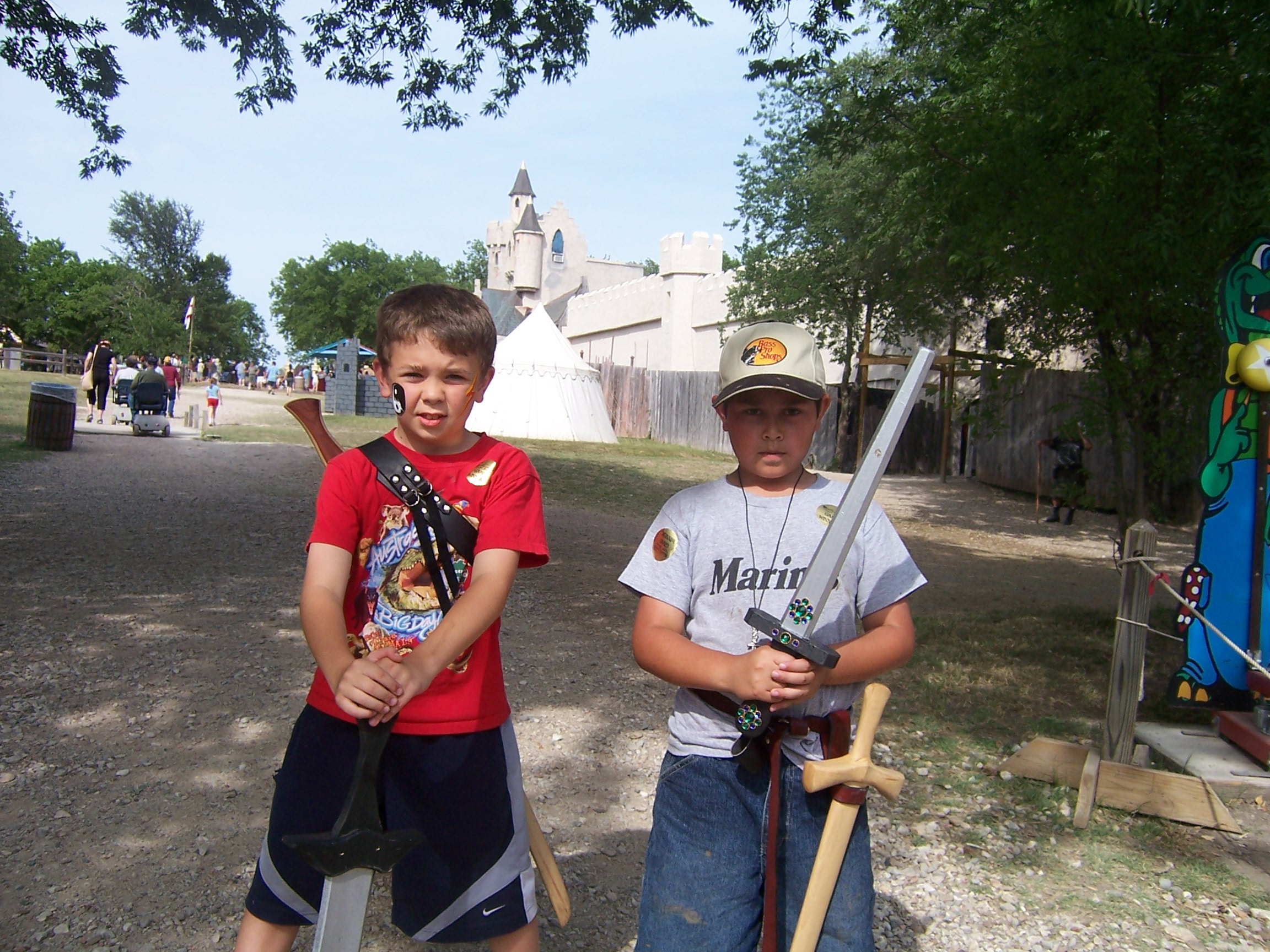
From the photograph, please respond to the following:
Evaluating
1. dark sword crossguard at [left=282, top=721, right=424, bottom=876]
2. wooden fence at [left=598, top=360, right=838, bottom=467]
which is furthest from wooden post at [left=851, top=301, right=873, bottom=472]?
dark sword crossguard at [left=282, top=721, right=424, bottom=876]

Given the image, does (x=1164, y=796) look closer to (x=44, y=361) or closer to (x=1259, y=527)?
(x=1259, y=527)

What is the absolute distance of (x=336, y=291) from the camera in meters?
85.4

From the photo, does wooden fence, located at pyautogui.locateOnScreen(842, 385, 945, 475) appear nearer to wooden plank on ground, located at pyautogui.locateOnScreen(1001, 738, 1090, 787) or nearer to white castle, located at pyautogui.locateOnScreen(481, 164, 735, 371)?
white castle, located at pyautogui.locateOnScreen(481, 164, 735, 371)

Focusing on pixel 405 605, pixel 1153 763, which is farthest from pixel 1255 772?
pixel 405 605

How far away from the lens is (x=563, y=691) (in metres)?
5.48

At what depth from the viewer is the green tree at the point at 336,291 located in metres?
83.9

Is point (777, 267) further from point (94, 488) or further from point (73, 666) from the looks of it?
point (73, 666)

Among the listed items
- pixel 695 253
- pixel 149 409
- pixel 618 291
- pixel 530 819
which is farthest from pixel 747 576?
pixel 618 291

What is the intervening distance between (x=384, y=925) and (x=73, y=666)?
10.1 ft

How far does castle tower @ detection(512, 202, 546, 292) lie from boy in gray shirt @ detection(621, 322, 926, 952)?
69.4 metres

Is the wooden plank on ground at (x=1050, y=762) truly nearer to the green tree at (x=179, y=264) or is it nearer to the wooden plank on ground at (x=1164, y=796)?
the wooden plank on ground at (x=1164, y=796)

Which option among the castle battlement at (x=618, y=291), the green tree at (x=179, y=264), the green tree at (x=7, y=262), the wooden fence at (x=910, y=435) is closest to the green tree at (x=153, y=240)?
the green tree at (x=179, y=264)

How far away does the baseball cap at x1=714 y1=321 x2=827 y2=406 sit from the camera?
7.02 ft

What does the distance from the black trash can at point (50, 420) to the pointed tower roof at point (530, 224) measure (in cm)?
5632
